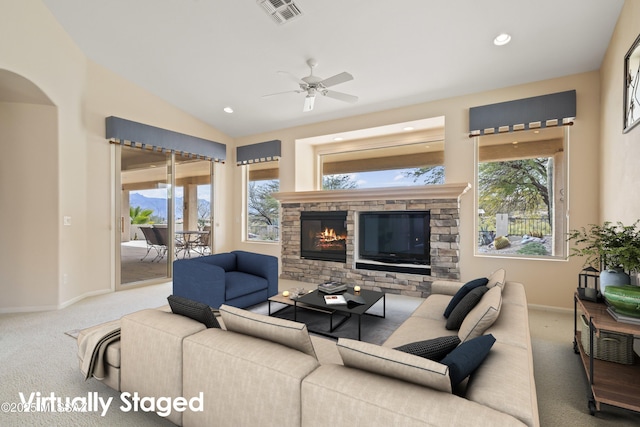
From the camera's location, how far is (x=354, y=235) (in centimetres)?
517

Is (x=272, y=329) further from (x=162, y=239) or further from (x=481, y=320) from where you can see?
(x=162, y=239)

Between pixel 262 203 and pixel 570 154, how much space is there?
5.20 metres

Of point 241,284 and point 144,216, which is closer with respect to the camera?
point 241,284

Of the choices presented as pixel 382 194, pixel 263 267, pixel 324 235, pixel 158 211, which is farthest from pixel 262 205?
pixel 382 194

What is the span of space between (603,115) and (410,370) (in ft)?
13.4

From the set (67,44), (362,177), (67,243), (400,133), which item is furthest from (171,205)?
(400,133)

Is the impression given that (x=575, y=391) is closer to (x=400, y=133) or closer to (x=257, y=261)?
(x=257, y=261)

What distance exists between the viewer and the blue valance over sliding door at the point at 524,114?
146 inches

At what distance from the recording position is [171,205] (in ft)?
18.6

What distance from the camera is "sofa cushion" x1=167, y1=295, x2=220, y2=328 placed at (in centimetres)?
181

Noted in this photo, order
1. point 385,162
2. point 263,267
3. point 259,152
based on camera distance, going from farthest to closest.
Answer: point 259,152 < point 385,162 < point 263,267

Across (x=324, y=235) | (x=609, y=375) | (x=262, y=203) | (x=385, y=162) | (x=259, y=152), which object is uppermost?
(x=259, y=152)

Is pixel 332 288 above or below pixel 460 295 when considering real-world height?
below

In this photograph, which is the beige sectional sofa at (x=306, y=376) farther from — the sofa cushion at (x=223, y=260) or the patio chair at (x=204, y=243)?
the patio chair at (x=204, y=243)
